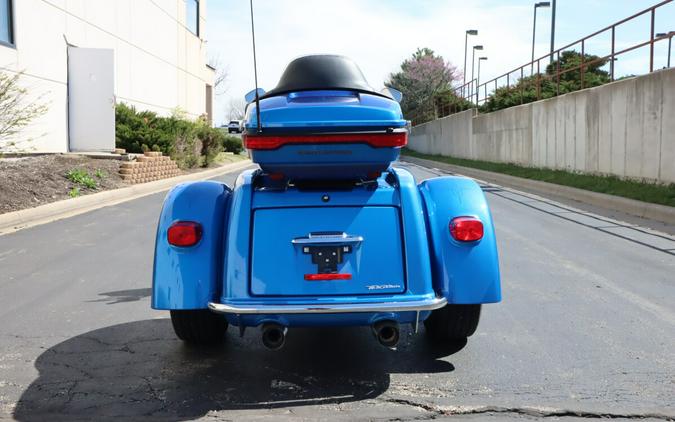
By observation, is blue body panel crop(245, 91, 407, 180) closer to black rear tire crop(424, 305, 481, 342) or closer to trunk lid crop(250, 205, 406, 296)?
trunk lid crop(250, 205, 406, 296)

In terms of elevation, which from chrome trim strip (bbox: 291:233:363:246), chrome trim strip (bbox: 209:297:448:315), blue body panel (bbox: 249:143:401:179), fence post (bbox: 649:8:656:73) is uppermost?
fence post (bbox: 649:8:656:73)

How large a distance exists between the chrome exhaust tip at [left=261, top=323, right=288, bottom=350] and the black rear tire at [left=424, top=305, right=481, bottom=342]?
118cm

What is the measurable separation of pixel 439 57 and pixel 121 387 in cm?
8576

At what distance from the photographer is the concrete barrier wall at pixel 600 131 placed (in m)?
15.3

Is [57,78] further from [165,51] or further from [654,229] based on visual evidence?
[654,229]

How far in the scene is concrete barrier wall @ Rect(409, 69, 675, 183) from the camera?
15297 mm

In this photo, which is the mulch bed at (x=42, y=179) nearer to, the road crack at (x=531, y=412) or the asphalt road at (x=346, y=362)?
the asphalt road at (x=346, y=362)

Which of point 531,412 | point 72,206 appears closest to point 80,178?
point 72,206

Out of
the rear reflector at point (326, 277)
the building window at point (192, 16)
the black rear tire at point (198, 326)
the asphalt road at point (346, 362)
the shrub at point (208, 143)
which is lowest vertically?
the asphalt road at point (346, 362)

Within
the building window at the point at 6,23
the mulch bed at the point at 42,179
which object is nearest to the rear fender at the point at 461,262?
the mulch bed at the point at 42,179

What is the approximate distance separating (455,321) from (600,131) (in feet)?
52.3

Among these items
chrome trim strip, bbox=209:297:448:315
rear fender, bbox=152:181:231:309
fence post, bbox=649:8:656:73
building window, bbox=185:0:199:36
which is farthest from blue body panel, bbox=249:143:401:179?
building window, bbox=185:0:199:36

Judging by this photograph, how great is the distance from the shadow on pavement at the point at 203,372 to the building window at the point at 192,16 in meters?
33.7

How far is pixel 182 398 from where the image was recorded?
3846 mm
